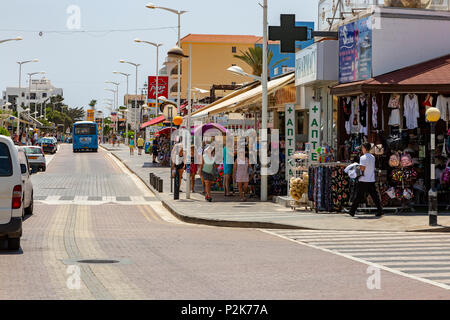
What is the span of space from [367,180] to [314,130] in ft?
14.1

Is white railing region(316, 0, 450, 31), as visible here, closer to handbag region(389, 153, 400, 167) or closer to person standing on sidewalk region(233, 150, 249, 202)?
handbag region(389, 153, 400, 167)

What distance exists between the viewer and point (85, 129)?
8656 centimetres

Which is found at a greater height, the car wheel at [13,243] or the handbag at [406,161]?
the handbag at [406,161]

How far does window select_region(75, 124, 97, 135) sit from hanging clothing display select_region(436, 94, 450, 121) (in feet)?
224

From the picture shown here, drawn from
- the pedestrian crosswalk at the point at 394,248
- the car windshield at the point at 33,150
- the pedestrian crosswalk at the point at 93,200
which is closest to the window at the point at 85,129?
the car windshield at the point at 33,150

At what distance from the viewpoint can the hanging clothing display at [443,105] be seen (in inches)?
822

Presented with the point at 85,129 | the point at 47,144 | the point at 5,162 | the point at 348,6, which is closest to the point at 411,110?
the point at 348,6

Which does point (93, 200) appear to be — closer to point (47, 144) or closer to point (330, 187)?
point (330, 187)

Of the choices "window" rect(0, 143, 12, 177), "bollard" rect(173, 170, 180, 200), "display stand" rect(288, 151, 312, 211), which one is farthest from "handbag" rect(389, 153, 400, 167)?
"window" rect(0, 143, 12, 177)

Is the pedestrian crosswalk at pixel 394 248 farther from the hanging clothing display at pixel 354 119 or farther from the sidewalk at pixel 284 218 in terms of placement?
the hanging clothing display at pixel 354 119

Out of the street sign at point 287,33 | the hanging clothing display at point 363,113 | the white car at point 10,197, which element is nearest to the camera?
the white car at point 10,197
